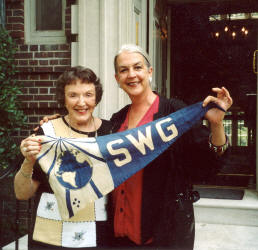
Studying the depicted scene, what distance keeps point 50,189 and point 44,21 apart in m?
3.17

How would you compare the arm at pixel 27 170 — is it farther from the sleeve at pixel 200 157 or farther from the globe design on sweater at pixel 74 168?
the sleeve at pixel 200 157

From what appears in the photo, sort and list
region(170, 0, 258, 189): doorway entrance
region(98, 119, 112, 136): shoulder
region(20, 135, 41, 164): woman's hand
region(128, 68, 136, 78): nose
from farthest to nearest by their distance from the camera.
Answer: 1. region(170, 0, 258, 189): doorway entrance
2. region(98, 119, 112, 136): shoulder
3. region(128, 68, 136, 78): nose
4. region(20, 135, 41, 164): woman's hand

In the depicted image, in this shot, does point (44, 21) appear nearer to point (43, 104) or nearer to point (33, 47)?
point (33, 47)

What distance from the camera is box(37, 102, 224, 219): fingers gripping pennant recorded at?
6.93ft

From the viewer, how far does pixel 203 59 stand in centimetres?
1082

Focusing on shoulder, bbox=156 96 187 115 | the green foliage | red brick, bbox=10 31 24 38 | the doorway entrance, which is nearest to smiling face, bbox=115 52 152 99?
shoulder, bbox=156 96 187 115

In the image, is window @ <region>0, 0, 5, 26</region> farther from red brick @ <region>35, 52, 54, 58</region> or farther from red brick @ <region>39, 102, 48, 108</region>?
red brick @ <region>39, 102, 48, 108</region>

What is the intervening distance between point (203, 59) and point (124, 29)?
22.7 ft

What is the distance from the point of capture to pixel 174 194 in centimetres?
208

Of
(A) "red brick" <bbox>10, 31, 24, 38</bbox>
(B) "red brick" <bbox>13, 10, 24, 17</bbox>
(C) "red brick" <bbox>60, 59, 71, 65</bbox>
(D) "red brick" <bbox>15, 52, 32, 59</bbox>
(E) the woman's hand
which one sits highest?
(B) "red brick" <bbox>13, 10, 24, 17</bbox>

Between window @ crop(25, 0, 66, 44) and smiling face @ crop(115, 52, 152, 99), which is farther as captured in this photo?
window @ crop(25, 0, 66, 44)

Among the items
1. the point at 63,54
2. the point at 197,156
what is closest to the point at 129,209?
the point at 197,156

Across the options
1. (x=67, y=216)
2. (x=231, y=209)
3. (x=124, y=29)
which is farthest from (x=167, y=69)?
(x=67, y=216)

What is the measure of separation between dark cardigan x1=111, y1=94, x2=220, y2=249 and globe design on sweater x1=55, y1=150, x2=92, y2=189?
348 millimetres
